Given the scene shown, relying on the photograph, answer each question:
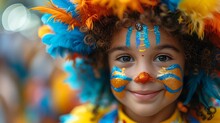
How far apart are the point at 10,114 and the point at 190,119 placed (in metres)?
1.87

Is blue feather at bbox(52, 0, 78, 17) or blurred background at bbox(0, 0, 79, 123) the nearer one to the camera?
blue feather at bbox(52, 0, 78, 17)

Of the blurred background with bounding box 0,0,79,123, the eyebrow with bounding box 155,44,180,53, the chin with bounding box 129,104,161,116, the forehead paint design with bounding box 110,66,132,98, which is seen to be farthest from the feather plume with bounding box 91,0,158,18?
the blurred background with bounding box 0,0,79,123

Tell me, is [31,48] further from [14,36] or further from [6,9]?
[6,9]

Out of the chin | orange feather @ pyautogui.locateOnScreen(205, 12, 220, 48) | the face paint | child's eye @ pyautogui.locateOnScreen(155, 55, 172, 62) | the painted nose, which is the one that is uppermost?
the face paint

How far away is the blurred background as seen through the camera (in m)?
3.61

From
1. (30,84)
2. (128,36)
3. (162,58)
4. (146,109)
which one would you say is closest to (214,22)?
(162,58)

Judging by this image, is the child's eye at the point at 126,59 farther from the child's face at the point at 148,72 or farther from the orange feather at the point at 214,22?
the orange feather at the point at 214,22

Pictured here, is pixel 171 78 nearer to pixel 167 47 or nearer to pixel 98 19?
pixel 167 47

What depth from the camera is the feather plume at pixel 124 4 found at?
185 centimetres

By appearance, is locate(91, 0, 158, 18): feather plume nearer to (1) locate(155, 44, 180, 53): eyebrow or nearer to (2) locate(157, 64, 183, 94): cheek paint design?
(1) locate(155, 44, 180, 53): eyebrow

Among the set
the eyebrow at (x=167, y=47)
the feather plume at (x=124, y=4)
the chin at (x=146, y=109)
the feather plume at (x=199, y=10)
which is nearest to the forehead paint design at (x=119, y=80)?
the chin at (x=146, y=109)

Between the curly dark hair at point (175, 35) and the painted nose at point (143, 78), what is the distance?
9.2 inches

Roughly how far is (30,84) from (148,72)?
1.98 m

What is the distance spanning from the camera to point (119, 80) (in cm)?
205
